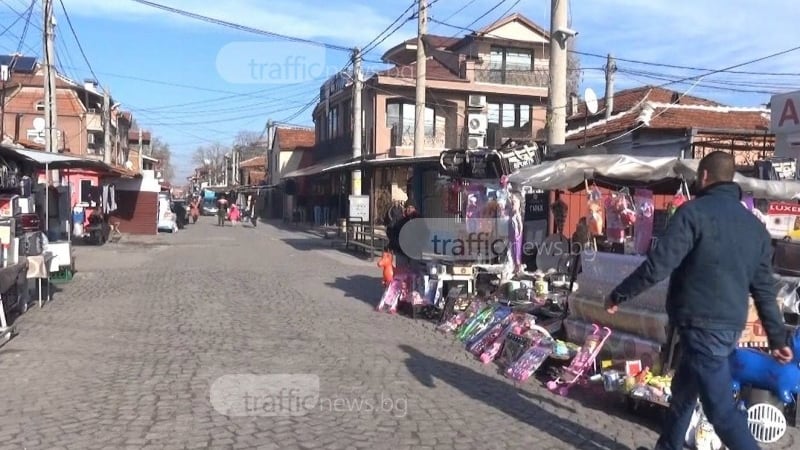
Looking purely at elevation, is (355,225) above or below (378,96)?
below

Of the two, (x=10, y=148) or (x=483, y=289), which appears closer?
(x=483, y=289)

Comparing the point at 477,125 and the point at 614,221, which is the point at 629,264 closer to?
the point at 614,221

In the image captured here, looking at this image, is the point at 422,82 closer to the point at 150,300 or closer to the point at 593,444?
the point at 150,300

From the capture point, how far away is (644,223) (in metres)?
8.20

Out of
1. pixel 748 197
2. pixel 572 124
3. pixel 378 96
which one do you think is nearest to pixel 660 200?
pixel 748 197

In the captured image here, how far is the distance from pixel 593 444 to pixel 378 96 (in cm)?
3028

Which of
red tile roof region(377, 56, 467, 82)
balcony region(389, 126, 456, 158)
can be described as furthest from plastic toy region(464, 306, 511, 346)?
A: red tile roof region(377, 56, 467, 82)

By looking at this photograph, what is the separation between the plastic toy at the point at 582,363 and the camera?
6.61 meters

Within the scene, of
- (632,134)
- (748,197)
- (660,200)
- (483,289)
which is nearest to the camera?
(748,197)

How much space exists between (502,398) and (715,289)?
268cm

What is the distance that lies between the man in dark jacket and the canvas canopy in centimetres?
358

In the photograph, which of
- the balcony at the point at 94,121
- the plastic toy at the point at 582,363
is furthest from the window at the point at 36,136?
the plastic toy at the point at 582,363

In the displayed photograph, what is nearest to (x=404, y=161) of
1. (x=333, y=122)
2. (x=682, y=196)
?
(x=682, y=196)

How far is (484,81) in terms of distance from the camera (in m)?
35.8
